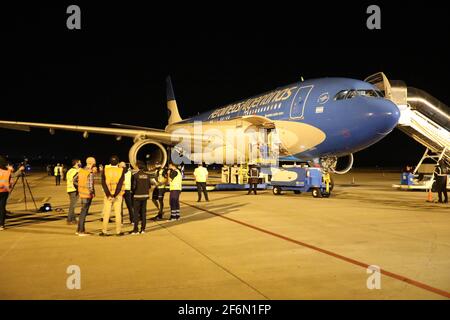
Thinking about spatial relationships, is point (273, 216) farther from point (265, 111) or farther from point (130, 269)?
point (265, 111)

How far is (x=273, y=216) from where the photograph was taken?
34.5ft

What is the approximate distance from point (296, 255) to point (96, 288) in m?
2.95

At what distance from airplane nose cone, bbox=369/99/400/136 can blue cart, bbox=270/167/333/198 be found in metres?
3.20

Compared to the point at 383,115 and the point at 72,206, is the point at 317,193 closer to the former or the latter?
the point at 383,115

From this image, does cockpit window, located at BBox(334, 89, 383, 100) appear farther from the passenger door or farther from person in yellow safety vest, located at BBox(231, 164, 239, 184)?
person in yellow safety vest, located at BBox(231, 164, 239, 184)

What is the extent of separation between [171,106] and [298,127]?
22.2 meters

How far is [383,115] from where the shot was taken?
12.9 meters

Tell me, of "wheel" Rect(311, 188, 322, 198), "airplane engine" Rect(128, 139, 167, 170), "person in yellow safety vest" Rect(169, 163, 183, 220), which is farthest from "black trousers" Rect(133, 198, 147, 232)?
"airplane engine" Rect(128, 139, 167, 170)

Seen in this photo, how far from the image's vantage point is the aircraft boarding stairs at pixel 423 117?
19125 mm

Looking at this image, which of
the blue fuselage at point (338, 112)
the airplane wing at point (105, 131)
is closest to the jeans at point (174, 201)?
the blue fuselage at point (338, 112)

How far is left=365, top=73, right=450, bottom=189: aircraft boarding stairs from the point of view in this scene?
19.1 meters

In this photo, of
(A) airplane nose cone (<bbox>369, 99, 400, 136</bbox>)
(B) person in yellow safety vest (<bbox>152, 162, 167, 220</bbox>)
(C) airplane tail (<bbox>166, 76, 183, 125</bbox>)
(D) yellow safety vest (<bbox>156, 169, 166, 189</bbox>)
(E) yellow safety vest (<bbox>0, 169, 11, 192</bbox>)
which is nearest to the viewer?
(E) yellow safety vest (<bbox>0, 169, 11, 192</bbox>)

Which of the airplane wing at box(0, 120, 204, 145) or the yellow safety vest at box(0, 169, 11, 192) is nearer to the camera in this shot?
the yellow safety vest at box(0, 169, 11, 192)
